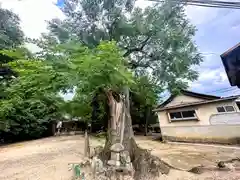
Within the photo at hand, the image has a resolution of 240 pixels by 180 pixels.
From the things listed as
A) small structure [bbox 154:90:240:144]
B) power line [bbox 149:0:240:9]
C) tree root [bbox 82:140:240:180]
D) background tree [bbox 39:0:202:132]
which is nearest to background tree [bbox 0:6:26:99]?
background tree [bbox 39:0:202:132]

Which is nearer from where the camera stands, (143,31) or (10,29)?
(143,31)

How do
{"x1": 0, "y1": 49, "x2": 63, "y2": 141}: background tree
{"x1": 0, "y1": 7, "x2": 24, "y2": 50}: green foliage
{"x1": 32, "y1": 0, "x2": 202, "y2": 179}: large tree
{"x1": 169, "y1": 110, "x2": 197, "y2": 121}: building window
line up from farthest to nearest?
{"x1": 0, "y1": 7, "x2": 24, "y2": 50}: green foliage < {"x1": 169, "y1": 110, "x2": 197, "y2": 121}: building window < {"x1": 32, "y1": 0, "x2": 202, "y2": 179}: large tree < {"x1": 0, "y1": 49, "x2": 63, "y2": 141}: background tree

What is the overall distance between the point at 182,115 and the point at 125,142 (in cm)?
708

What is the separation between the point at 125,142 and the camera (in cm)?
593

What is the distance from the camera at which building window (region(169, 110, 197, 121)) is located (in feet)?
35.5

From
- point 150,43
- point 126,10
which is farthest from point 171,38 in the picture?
point 126,10

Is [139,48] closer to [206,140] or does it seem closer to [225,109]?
[225,109]

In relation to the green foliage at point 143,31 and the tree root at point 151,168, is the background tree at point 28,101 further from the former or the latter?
the tree root at point 151,168

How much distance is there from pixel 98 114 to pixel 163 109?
323 inches

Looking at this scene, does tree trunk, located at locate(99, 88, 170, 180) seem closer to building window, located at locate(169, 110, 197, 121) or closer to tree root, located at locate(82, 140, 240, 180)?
tree root, located at locate(82, 140, 240, 180)

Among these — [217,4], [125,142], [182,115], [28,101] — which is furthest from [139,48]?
[182,115]

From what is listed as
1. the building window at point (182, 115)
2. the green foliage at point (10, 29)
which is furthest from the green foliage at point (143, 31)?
the green foliage at point (10, 29)

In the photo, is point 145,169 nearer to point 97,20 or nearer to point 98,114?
point 97,20

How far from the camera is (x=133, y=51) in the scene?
8008mm
